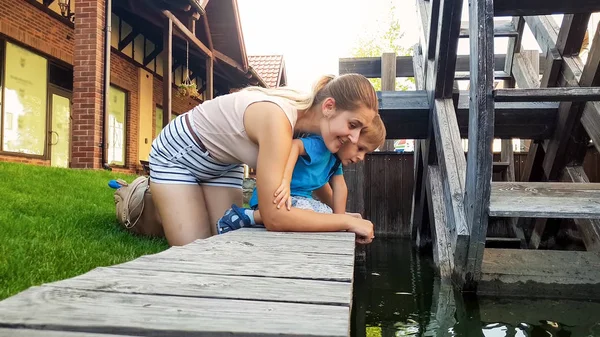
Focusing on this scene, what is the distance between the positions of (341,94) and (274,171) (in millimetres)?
494

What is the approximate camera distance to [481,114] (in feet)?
9.73

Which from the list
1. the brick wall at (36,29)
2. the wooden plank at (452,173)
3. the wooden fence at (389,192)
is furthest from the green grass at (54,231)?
the wooden fence at (389,192)

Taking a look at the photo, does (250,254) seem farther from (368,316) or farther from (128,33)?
(128,33)

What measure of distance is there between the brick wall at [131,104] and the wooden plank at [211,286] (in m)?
10.9

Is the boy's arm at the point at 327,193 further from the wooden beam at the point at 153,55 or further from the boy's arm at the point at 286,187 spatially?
the wooden beam at the point at 153,55

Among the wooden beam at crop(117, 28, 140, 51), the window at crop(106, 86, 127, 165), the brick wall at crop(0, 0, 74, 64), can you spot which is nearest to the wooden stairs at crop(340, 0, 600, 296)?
the brick wall at crop(0, 0, 74, 64)

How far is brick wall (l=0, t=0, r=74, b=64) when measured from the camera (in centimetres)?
792

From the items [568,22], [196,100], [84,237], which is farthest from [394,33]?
[84,237]

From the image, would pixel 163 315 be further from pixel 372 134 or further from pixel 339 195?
pixel 339 195

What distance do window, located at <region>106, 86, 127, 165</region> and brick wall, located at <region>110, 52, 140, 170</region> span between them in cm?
10

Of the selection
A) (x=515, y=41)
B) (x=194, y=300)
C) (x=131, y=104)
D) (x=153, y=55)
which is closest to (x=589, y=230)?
(x=515, y=41)

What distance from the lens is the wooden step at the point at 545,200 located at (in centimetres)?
290

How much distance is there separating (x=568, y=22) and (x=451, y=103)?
113 cm

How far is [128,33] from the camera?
38.1 feet
